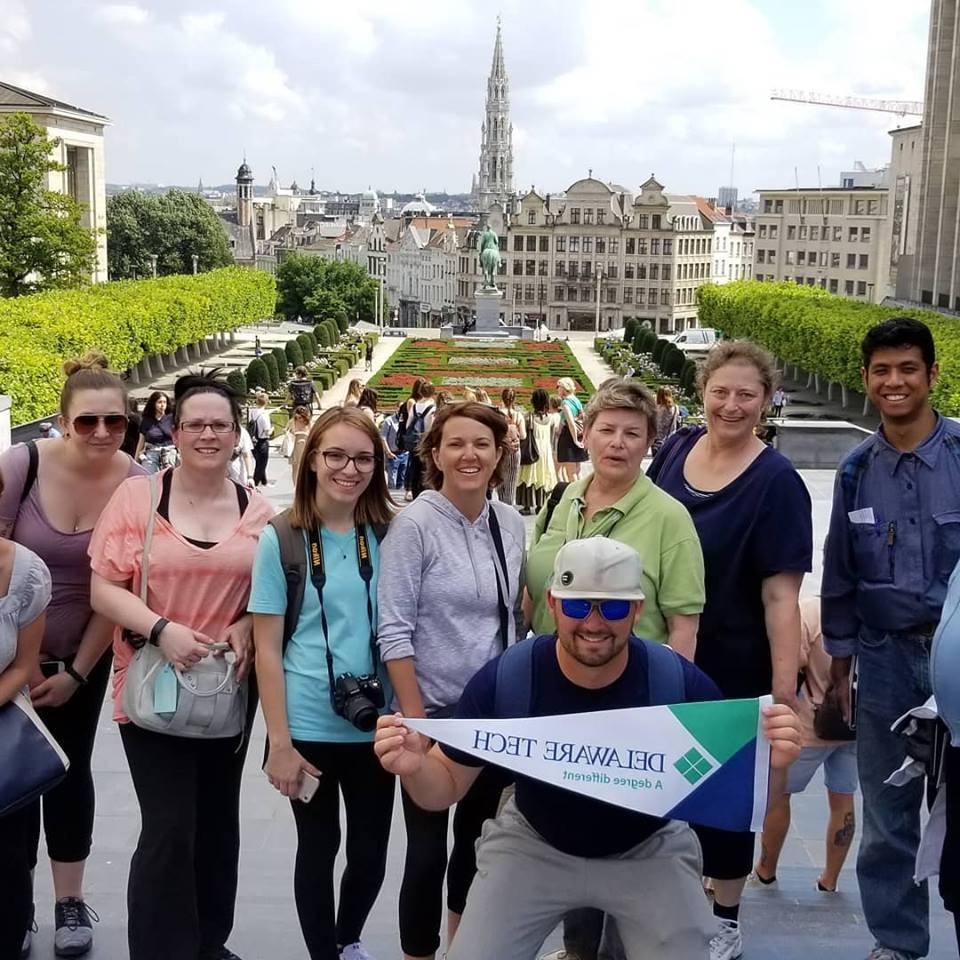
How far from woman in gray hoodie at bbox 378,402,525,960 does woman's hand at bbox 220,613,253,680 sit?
396 millimetres

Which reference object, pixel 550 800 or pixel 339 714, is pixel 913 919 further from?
pixel 339 714

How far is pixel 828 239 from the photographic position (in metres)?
91.0

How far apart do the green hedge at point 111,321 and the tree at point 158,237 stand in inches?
727

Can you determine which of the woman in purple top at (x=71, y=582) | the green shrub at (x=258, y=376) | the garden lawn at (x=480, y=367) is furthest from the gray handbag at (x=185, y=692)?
the green shrub at (x=258, y=376)

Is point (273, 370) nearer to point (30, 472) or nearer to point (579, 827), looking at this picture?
point (30, 472)

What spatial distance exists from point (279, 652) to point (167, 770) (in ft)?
1.47

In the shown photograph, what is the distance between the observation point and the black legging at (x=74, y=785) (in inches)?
153

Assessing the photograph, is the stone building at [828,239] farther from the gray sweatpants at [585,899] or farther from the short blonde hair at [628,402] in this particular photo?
the gray sweatpants at [585,899]

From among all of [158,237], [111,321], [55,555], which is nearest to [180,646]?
[55,555]

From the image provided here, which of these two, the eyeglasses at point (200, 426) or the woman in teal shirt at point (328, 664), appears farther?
the eyeglasses at point (200, 426)

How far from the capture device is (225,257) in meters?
74.4

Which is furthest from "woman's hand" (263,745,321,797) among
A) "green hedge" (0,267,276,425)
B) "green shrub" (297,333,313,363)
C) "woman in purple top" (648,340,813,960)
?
"green shrub" (297,333,313,363)

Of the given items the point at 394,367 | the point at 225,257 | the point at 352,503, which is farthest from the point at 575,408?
the point at 225,257

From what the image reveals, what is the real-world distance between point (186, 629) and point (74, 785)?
83 cm
